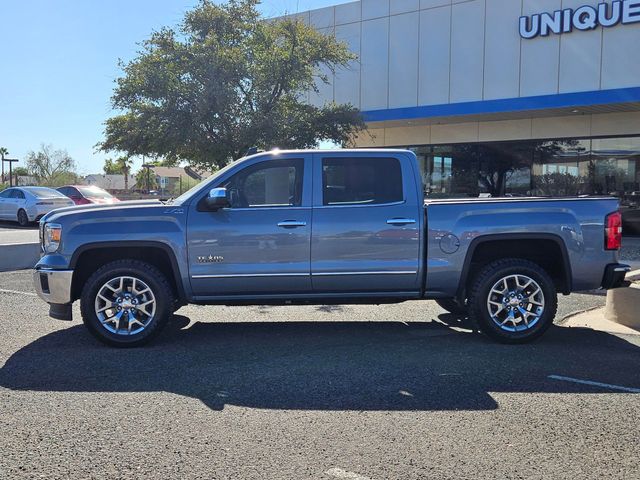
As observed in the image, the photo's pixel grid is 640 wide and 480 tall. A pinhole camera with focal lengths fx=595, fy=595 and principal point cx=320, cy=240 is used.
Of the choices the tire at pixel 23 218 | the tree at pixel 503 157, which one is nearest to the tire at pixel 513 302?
the tree at pixel 503 157

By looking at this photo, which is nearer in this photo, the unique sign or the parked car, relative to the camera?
the unique sign

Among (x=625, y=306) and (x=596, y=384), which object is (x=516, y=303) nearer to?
(x=596, y=384)

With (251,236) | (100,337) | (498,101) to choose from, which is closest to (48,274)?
(100,337)

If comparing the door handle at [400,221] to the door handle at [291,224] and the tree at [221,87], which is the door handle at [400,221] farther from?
the tree at [221,87]

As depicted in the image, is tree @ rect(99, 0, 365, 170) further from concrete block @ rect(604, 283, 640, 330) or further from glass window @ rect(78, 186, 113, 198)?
concrete block @ rect(604, 283, 640, 330)

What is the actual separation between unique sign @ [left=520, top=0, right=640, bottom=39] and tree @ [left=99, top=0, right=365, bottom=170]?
5.84 metres

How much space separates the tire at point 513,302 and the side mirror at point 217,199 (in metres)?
2.77

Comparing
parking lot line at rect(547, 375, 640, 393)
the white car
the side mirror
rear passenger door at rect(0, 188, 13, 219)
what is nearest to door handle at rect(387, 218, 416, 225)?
the side mirror

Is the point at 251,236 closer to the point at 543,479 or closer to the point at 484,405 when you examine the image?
the point at 484,405

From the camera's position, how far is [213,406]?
4543 mm

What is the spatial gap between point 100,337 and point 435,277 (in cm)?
353

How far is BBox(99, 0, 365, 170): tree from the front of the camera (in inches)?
537

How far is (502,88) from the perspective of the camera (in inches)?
695

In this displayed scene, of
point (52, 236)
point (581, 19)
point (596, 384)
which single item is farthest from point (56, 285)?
point (581, 19)
